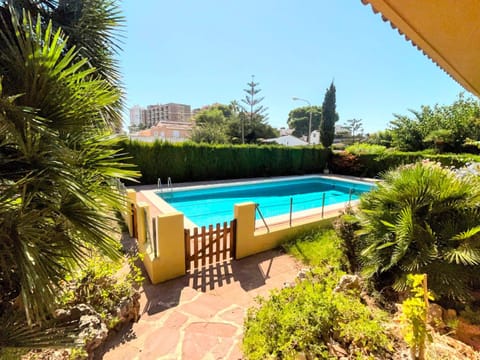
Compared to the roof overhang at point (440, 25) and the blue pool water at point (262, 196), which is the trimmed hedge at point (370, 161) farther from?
the roof overhang at point (440, 25)

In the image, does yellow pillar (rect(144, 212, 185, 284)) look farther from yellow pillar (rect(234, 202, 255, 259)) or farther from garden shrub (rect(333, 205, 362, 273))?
garden shrub (rect(333, 205, 362, 273))

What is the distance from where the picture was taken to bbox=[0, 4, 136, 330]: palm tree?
4.36 feet

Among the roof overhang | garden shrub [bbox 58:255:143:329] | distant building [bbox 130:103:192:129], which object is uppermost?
distant building [bbox 130:103:192:129]

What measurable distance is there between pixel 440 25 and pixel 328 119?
22.8 metres

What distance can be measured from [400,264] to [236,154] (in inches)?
526

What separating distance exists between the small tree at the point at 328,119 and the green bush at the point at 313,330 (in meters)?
22.5

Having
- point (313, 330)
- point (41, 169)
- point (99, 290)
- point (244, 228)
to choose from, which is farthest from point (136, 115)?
point (313, 330)

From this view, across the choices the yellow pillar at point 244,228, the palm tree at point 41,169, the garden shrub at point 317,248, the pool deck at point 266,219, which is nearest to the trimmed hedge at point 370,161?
the pool deck at point 266,219

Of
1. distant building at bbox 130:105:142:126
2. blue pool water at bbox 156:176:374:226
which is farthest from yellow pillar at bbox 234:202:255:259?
distant building at bbox 130:105:142:126

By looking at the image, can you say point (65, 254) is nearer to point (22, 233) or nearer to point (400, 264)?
point (22, 233)

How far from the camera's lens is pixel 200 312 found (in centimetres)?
334

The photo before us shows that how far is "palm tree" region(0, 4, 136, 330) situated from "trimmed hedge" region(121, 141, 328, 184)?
11.6 m

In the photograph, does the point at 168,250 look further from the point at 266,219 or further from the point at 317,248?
the point at 266,219

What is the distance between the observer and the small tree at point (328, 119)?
22627mm
